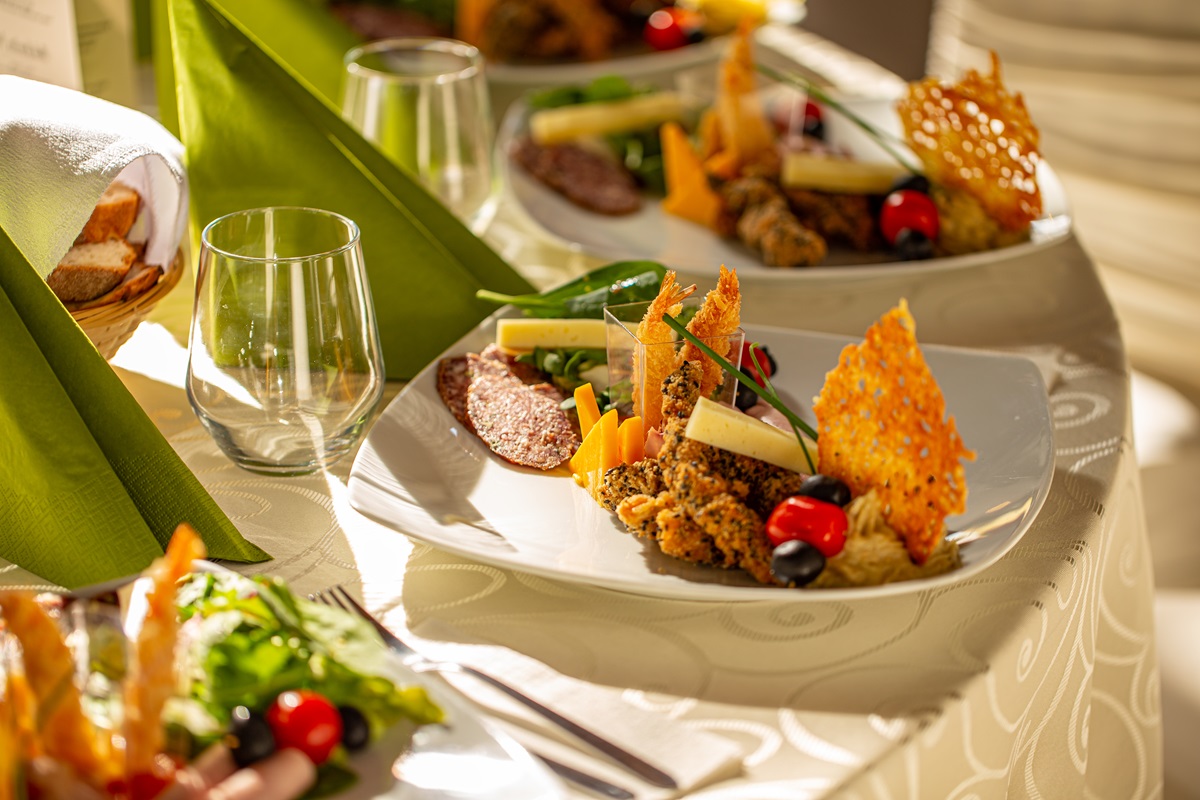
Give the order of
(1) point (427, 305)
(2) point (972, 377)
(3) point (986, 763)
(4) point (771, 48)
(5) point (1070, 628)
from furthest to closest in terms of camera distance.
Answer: (4) point (771, 48)
(1) point (427, 305)
(2) point (972, 377)
(5) point (1070, 628)
(3) point (986, 763)

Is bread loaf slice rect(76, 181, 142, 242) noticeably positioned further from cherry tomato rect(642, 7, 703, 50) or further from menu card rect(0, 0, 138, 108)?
cherry tomato rect(642, 7, 703, 50)

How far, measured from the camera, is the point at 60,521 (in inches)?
41.6

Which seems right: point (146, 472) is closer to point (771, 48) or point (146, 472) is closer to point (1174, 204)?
point (771, 48)

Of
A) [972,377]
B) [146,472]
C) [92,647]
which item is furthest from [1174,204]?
[92,647]

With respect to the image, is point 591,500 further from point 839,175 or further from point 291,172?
point 839,175

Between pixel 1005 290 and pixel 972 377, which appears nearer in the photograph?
pixel 972 377

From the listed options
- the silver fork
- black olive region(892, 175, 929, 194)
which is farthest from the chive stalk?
black olive region(892, 175, 929, 194)

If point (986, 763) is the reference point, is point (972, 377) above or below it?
above

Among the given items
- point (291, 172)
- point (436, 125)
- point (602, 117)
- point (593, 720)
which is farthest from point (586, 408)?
point (602, 117)

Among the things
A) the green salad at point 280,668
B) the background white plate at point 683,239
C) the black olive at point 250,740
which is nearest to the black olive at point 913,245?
the background white plate at point 683,239

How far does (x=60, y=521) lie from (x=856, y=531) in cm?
69

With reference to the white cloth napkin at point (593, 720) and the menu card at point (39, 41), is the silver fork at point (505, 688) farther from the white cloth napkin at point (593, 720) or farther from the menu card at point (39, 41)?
the menu card at point (39, 41)

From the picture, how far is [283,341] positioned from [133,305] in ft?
0.79

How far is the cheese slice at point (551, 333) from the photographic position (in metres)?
1.39
